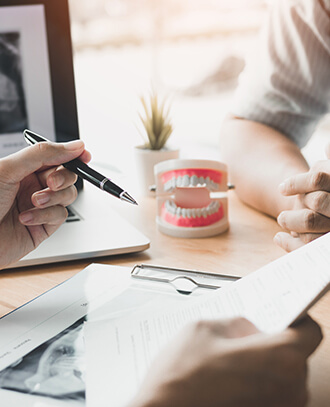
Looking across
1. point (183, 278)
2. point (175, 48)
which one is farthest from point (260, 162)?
point (175, 48)

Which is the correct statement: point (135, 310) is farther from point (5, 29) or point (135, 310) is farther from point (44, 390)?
point (5, 29)

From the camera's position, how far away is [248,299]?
0.46 m

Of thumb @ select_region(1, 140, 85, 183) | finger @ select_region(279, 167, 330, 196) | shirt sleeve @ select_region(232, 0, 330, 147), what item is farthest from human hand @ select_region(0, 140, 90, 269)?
shirt sleeve @ select_region(232, 0, 330, 147)

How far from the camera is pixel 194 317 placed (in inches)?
18.3

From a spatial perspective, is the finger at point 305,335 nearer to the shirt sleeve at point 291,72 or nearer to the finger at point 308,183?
the finger at point 308,183

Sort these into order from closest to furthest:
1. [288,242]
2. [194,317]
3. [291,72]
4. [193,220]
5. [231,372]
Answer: [231,372]
[194,317]
[288,242]
[193,220]
[291,72]

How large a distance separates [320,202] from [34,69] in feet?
2.14

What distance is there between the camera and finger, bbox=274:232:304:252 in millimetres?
721

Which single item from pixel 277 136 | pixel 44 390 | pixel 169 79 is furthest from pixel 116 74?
pixel 44 390

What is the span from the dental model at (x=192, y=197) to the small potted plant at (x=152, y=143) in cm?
17

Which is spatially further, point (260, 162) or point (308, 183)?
point (260, 162)

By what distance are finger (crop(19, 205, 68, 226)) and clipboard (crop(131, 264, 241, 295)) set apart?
5.6 inches

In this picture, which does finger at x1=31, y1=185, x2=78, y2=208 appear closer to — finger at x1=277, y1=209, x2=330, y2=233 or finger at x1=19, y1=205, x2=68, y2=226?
finger at x1=19, y1=205, x2=68, y2=226

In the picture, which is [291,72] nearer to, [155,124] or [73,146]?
[155,124]
